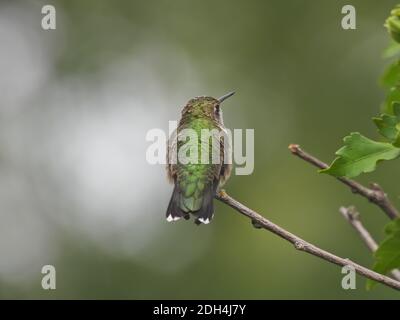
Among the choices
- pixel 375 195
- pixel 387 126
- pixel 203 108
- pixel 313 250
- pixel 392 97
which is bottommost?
pixel 313 250

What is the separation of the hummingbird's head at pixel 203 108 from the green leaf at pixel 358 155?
2.17 metres

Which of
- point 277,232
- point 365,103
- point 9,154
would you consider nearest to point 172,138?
point 277,232

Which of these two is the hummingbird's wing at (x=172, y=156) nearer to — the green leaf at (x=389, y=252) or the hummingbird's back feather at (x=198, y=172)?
the hummingbird's back feather at (x=198, y=172)

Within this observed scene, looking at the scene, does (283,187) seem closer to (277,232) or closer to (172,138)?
(172,138)

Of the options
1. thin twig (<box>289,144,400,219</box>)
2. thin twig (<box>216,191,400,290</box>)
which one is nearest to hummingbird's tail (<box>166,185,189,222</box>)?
thin twig (<box>216,191,400,290</box>)

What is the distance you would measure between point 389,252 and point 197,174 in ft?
5.72

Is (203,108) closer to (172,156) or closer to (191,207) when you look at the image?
(172,156)

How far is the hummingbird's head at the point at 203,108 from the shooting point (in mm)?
5984

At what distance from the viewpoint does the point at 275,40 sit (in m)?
16.4

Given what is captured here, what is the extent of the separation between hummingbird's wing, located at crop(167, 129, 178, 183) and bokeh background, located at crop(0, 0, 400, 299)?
235 inches

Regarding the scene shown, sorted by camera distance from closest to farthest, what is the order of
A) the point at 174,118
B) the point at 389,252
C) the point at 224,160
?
the point at 389,252, the point at 224,160, the point at 174,118

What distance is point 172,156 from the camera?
547 cm

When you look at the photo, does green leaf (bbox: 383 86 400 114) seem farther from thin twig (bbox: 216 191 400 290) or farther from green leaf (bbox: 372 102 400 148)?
thin twig (bbox: 216 191 400 290)

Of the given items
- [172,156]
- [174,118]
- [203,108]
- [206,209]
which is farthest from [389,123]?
[174,118]
